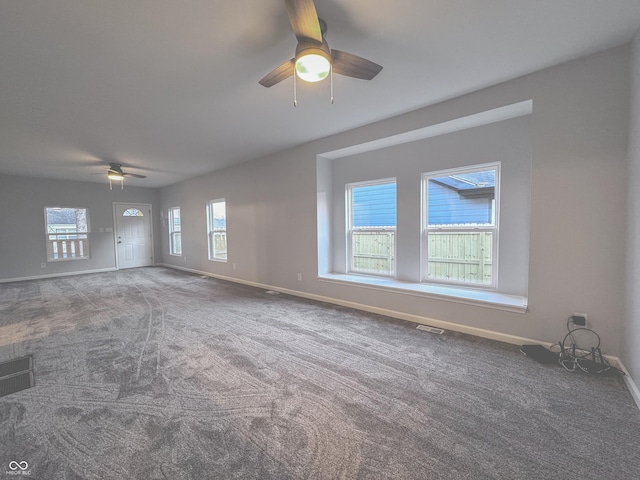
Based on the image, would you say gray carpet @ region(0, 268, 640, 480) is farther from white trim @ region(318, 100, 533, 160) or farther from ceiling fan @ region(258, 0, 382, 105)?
white trim @ region(318, 100, 533, 160)

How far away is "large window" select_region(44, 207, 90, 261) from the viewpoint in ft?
21.9

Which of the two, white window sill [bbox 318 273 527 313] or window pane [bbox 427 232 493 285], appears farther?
window pane [bbox 427 232 493 285]

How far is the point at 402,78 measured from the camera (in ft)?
8.09

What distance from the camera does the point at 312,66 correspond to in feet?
5.69

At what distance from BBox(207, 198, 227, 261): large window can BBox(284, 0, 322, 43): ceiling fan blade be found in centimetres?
520

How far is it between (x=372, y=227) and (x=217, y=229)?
13.9 feet

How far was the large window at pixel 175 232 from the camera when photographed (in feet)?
26.1

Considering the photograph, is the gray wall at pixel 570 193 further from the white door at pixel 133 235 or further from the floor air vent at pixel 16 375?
the white door at pixel 133 235

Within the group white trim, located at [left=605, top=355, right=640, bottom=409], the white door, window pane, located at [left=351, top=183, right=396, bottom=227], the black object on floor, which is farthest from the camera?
the white door

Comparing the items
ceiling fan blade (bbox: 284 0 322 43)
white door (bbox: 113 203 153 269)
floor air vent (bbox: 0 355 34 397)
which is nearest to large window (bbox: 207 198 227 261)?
white door (bbox: 113 203 153 269)

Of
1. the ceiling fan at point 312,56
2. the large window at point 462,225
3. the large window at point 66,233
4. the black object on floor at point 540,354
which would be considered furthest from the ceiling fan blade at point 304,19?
the large window at point 66,233

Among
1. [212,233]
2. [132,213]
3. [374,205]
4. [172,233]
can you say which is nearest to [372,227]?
[374,205]

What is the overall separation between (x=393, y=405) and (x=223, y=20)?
2.86 m

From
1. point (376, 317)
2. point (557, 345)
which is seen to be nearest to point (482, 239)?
point (557, 345)
